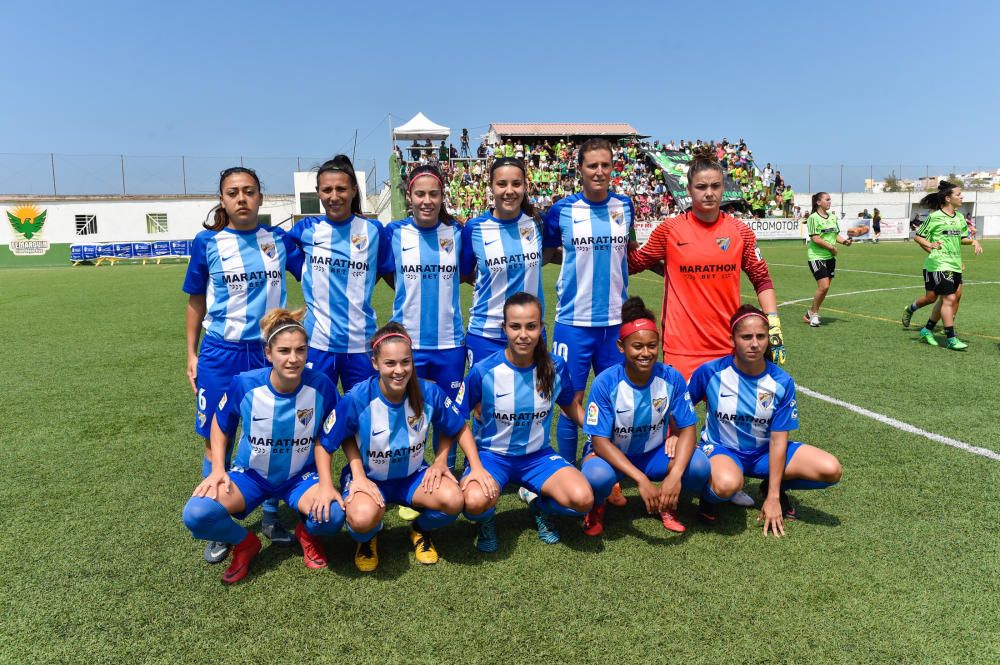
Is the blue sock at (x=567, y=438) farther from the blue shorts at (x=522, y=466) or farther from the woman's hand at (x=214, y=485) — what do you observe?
the woman's hand at (x=214, y=485)

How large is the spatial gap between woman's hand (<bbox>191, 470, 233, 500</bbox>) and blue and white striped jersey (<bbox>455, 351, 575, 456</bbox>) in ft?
3.71

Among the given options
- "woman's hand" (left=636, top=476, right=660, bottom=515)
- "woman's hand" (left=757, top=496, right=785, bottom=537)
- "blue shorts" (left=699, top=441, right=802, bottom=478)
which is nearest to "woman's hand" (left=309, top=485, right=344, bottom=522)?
"woman's hand" (left=636, top=476, right=660, bottom=515)

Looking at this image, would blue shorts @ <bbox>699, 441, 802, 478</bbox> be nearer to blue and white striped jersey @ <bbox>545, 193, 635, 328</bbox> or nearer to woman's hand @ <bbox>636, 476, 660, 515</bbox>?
woman's hand @ <bbox>636, 476, 660, 515</bbox>

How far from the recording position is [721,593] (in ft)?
9.05

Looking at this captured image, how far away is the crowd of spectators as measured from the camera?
32.6 metres

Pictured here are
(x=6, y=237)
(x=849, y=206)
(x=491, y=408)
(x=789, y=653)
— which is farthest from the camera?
(x=849, y=206)

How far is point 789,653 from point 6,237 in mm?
39783

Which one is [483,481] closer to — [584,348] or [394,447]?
[394,447]

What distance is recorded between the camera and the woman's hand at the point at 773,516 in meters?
3.29

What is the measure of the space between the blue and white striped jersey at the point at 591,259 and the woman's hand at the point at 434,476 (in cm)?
115

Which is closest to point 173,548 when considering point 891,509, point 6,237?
point 891,509

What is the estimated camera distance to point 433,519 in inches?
124

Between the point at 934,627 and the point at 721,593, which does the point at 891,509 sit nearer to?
the point at 934,627

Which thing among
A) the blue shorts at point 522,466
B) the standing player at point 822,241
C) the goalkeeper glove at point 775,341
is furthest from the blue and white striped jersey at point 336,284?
the standing player at point 822,241
